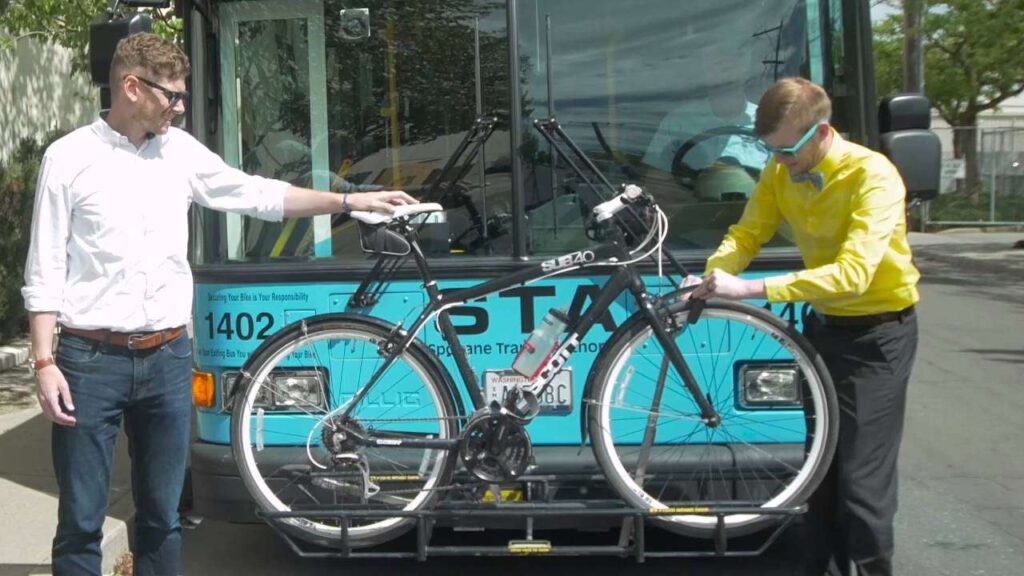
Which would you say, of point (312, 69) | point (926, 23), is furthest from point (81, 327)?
point (926, 23)

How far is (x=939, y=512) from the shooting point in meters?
6.43

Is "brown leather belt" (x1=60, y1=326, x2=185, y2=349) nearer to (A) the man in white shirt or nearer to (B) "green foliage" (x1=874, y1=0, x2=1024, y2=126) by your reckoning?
(A) the man in white shirt

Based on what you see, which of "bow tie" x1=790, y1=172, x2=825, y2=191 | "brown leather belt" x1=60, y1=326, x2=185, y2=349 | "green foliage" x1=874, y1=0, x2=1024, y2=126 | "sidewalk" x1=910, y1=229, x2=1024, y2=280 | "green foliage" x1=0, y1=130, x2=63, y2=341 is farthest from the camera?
"green foliage" x1=874, y1=0, x2=1024, y2=126

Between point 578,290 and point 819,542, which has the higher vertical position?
point 578,290

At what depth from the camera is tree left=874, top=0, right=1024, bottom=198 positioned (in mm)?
25617

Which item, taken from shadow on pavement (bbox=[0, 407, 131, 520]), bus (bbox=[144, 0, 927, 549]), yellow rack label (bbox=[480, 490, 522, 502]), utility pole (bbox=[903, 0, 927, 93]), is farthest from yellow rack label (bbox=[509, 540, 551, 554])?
utility pole (bbox=[903, 0, 927, 93])

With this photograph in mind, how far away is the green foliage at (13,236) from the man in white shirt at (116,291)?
7669 millimetres

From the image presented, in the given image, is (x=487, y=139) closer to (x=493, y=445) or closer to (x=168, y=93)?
(x=493, y=445)

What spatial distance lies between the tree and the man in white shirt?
20915mm

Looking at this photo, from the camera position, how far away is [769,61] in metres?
5.00

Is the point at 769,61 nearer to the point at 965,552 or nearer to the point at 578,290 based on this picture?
the point at 578,290

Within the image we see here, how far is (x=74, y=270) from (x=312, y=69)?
5.29 feet

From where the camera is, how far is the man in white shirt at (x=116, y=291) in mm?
3764

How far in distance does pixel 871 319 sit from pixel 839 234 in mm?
315
